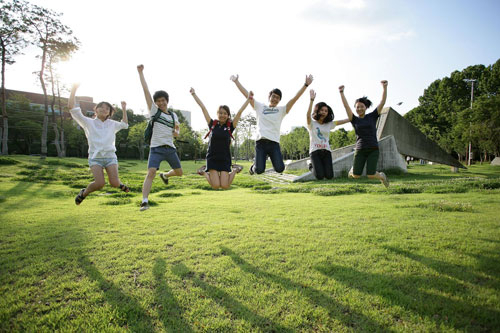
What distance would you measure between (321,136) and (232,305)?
538 cm

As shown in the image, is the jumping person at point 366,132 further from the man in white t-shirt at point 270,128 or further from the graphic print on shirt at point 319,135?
the man in white t-shirt at point 270,128

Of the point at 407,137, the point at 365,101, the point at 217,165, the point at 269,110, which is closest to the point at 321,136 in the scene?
the point at 365,101

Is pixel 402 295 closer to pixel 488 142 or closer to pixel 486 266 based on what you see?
pixel 486 266

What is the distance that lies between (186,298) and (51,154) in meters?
55.7

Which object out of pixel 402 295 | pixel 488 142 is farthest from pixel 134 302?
pixel 488 142

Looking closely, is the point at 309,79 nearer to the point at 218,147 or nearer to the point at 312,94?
the point at 312,94

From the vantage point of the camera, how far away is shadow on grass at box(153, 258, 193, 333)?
314 cm

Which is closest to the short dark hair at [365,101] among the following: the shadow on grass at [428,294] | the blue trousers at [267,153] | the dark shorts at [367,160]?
the dark shorts at [367,160]

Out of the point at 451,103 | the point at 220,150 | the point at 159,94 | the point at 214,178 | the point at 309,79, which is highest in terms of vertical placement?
the point at 451,103

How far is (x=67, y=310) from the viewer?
3.36 metres

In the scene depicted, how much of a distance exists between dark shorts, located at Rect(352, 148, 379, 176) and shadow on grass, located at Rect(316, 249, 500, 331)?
3.16 metres

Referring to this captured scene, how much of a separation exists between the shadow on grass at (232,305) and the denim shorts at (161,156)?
278 cm

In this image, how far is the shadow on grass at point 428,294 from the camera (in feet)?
10.2

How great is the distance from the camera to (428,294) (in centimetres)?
364
